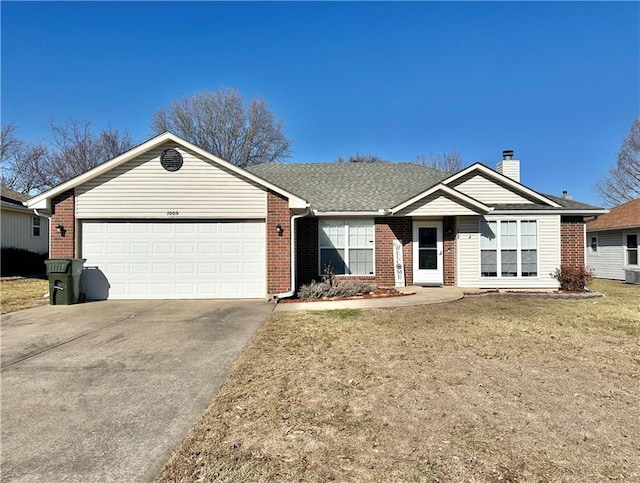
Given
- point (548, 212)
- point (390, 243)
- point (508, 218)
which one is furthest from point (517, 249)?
point (390, 243)

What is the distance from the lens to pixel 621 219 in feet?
62.0

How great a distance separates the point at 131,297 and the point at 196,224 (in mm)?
2780

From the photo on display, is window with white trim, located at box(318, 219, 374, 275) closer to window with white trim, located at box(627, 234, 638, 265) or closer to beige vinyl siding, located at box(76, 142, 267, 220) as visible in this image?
beige vinyl siding, located at box(76, 142, 267, 220)

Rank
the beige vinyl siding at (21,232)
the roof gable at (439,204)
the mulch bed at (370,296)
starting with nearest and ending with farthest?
the mulch bed at (370,296) < the roof gable at (439,204) < the beige vinyl siding at (21,232)

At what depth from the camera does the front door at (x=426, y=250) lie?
12977mm

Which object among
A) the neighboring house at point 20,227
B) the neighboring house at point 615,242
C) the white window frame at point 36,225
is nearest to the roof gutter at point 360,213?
the neighboring house at point 615,242

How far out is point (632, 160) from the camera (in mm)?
29000

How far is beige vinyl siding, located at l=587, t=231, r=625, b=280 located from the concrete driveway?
1918 cm

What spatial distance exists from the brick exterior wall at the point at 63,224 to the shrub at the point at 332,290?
6580mm

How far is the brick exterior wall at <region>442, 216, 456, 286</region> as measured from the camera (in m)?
12.8

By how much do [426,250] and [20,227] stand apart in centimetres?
2025

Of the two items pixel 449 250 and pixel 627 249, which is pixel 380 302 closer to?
pixel 449 250

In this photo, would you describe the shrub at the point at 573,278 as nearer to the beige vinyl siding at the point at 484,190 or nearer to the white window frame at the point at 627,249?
the beige vinyl siding at the point at 484,190

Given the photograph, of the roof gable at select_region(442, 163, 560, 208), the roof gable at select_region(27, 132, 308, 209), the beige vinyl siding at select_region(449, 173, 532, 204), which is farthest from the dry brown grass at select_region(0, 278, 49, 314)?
the beige vinyl siding at select_region(449, 173, 532, 204)
